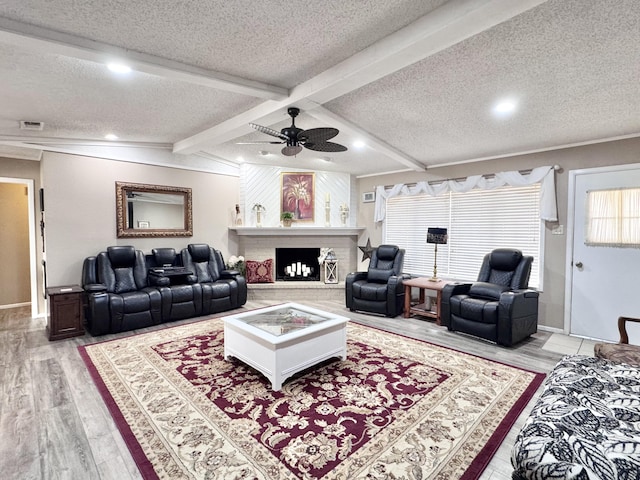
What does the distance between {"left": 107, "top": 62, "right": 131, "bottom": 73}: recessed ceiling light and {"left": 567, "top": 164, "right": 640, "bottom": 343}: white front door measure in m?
5.08

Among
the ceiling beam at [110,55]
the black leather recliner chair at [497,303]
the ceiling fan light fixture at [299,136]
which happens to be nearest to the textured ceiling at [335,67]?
the ceiling beam at [110,55]

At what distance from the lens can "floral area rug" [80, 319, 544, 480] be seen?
1.82 meters

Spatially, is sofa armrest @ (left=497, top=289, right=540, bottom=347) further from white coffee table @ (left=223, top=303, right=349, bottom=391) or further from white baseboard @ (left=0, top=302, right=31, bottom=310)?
white baseboard @ (left=0, top=302, right=31, bottom=310)

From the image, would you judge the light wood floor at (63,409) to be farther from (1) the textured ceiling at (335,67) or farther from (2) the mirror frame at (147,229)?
(1) the textured ceiling at (335,67)

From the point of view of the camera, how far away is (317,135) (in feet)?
9.72

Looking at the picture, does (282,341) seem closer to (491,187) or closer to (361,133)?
(361,133)

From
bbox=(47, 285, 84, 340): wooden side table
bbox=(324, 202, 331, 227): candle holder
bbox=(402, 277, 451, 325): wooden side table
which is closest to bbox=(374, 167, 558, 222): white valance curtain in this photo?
bbox=(324, 202, 331, 227): candle holder

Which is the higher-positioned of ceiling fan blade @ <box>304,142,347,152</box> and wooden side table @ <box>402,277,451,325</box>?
ceiling fan blade @ <box>304,142,347,152</box>

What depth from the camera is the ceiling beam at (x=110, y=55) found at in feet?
6.35

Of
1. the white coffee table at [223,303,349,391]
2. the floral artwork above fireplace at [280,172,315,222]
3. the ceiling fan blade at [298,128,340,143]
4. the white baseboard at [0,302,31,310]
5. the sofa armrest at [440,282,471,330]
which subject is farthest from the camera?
the floral artwork above fireplace at [280,172,315,222]

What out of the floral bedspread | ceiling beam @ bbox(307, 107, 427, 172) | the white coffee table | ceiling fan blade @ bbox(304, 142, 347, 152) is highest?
ceiling beam @ bbox(307, 107, 427, 172)

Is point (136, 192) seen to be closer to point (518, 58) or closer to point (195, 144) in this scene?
point (195, 144)

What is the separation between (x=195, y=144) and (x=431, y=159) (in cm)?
367

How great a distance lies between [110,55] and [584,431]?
3.45m
